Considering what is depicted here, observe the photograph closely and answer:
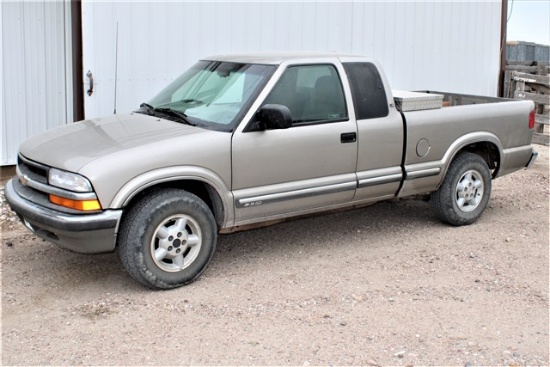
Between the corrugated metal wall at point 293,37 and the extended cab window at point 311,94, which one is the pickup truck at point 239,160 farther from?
the corrugated metal wall at point 293,37

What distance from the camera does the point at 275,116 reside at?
5789mm

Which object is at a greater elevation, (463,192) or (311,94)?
(311,94)

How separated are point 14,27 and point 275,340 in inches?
229

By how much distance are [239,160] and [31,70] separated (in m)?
4.28

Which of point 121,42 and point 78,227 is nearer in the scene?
point 78,227

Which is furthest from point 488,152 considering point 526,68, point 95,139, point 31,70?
point 526,68

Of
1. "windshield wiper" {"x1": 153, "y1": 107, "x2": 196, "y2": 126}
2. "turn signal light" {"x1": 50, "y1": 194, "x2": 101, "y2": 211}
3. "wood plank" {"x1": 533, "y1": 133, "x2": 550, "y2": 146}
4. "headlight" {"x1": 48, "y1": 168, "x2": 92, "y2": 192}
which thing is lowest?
"wood plank" {"x1": 533, "y1": 133, "x2": 550, "y2": 146}

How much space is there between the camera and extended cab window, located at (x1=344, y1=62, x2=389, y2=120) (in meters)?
6.58

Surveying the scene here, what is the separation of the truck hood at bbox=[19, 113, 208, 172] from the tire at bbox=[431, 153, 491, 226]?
2.84 metres

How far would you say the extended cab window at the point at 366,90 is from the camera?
658cm

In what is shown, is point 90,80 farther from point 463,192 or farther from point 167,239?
point 463,192

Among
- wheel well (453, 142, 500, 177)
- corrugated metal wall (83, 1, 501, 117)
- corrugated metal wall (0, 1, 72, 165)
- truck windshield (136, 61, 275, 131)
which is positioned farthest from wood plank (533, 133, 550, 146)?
corrugated metal wall (0, 1, 72, 165)

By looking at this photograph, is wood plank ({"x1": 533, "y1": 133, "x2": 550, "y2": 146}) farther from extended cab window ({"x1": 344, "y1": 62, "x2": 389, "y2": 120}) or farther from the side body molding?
the side body molding

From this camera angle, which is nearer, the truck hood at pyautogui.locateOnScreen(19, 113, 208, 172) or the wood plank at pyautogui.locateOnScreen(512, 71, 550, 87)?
the truck hood at pyautogui.locateOnScreen(19, 113, 208, 172)
